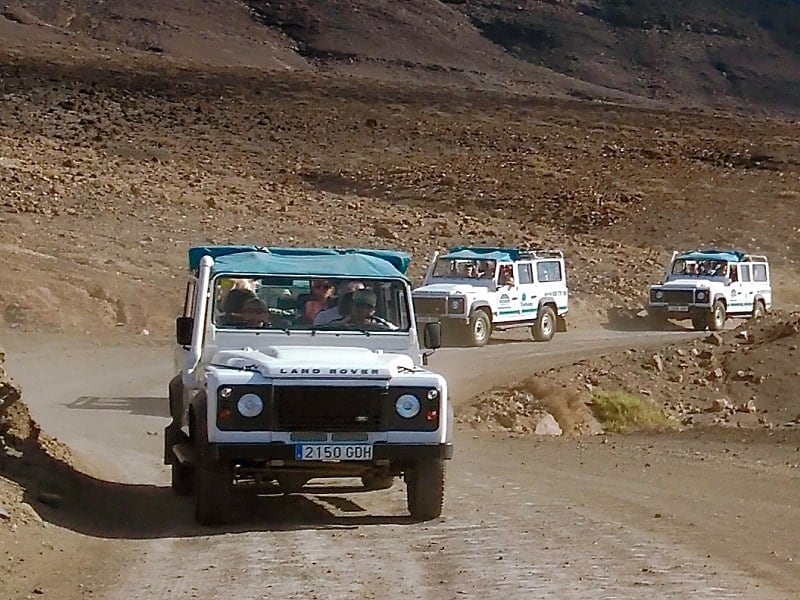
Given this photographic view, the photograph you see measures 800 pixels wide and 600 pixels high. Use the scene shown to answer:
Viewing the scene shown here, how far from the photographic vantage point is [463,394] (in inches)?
800

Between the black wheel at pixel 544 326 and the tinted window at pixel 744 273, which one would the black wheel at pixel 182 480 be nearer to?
the black wheel at pixel 544 326

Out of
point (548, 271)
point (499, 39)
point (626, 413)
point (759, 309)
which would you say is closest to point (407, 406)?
point (626, 413)

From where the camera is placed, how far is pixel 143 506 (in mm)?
10742

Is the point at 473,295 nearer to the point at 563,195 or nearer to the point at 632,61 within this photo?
the point at 563,195

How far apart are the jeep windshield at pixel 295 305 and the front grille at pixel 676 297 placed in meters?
22.0

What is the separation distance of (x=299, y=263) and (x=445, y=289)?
16196 millimetres

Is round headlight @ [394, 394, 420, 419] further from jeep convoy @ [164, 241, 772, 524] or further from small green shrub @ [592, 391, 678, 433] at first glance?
small green shrub @ [592, 391, 678, 433]

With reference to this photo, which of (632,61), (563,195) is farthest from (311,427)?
(632,61)

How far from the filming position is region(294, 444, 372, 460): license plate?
30.7 ft

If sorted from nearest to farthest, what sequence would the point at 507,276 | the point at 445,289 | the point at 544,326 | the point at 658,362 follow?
the point at 658,362 < the point at 445,289 < the point at 507,276 < the point at 544,326

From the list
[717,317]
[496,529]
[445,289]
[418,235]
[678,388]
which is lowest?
[678,388]

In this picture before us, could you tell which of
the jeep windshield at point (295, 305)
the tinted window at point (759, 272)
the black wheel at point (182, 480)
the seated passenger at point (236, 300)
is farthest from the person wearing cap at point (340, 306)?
the tinted window at point (759, 272)

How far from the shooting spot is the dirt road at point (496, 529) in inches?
316

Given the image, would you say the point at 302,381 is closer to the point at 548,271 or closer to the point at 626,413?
the point at 626,413
